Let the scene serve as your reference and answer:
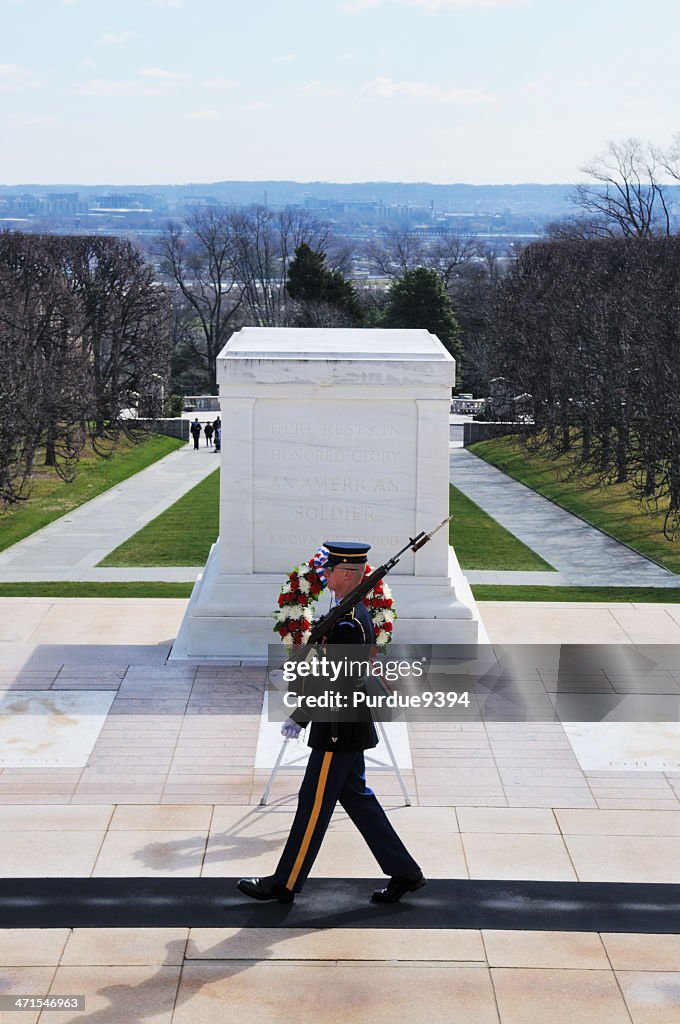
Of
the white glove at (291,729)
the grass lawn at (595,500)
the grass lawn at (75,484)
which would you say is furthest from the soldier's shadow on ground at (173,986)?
the grass lawn at (75,484)

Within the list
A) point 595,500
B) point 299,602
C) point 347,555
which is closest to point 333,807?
point 347,555

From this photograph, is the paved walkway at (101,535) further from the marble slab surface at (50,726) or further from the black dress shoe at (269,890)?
the black dress shoe at (269,890)

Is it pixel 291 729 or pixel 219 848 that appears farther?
pixel 219 848

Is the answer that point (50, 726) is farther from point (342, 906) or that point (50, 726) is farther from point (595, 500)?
point (595, 500)

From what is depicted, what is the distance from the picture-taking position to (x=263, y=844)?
26.7ft

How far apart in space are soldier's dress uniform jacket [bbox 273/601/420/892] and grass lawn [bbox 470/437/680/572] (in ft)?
38.9

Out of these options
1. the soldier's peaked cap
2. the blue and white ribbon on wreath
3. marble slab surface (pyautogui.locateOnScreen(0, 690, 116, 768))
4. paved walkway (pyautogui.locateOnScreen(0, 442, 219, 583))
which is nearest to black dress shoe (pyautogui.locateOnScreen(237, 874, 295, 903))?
the soldier's peaked cap

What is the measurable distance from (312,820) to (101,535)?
48.7ft

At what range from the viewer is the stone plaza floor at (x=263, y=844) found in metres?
6.45

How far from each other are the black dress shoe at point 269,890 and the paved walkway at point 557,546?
9.97 m

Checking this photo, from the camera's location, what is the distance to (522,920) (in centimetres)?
718

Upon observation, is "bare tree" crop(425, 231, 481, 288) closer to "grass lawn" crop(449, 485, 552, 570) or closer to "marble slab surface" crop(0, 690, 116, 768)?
"grass lawn" crop(449, 485, 552, 570)

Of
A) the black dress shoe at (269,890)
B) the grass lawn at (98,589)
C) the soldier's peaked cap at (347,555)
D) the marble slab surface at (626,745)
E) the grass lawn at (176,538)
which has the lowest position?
the grass lawn at (176,538)

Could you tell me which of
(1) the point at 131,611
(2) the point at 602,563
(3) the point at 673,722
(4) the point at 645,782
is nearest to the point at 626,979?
(4) the point at 645,782
